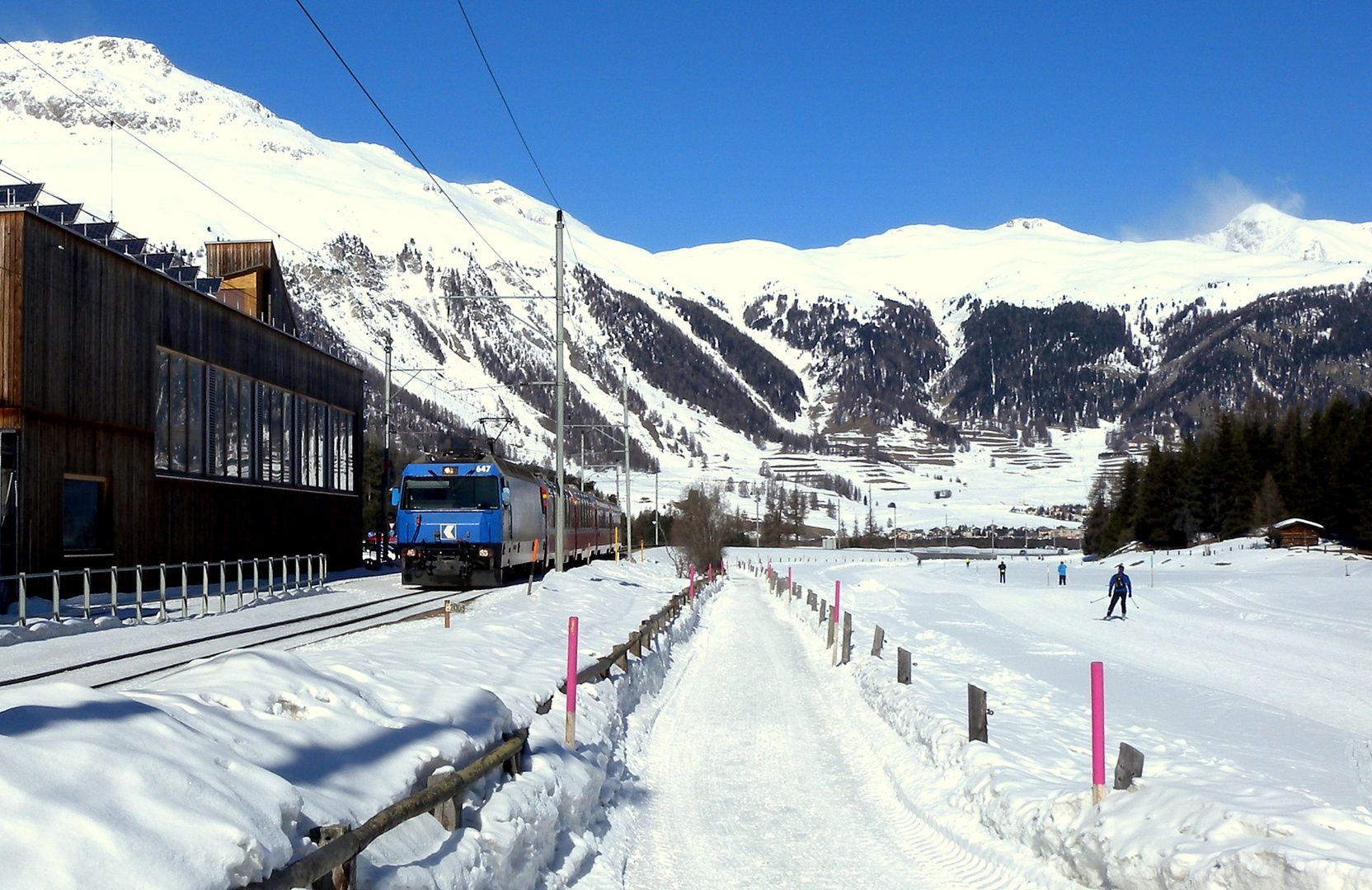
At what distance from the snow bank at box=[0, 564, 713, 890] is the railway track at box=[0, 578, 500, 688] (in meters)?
4.22

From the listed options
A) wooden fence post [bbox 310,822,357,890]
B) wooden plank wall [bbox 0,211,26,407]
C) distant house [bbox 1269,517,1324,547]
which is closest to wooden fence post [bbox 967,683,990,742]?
wooden fence post [bbox 310,822,357,890]

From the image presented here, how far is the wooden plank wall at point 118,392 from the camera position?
24.4 m

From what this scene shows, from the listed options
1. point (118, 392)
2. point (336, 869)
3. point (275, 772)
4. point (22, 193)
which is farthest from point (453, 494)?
point (336, 869)

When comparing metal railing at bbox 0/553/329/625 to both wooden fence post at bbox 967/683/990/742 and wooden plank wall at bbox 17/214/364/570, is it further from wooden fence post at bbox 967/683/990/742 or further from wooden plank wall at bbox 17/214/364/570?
wooden fence post at bbox 967/683/990/742

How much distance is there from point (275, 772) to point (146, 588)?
26405 mm

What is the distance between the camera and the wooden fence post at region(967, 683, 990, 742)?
11.8 meters

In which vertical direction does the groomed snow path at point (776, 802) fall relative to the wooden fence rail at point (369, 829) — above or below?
below

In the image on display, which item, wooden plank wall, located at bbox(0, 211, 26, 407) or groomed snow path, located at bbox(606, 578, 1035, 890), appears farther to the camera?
wooden plank wall, located at bbox(0, 211, 26, 407)

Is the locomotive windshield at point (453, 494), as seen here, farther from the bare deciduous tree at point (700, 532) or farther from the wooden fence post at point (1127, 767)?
the bare deciduous tree at point (700, 532)

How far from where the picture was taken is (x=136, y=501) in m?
28.8

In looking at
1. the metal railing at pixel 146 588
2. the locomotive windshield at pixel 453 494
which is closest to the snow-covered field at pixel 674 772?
the metal railing at pixel 146 588

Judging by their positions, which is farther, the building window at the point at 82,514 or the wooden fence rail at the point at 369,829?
the building window at the point at 82,514

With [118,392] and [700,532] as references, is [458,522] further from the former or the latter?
[700,532]

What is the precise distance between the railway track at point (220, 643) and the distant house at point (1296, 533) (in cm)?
8102
